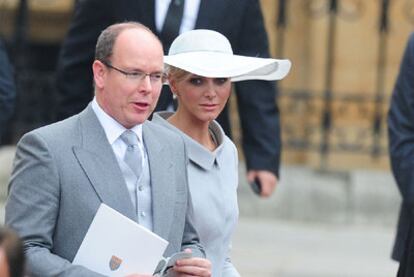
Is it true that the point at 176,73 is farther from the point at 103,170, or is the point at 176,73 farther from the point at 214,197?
the point at 103,170

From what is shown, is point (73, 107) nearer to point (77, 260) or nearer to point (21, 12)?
point (77, 260)

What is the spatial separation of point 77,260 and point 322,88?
7.92 meters

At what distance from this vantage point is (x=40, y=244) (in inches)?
179

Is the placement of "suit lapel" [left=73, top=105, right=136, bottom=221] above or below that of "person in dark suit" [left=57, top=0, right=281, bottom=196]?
below

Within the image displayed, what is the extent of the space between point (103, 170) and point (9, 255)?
127 centimetres

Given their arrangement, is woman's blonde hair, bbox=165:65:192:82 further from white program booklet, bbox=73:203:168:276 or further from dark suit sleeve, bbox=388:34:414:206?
dark suit sleeve, bbox=388:34:414:206

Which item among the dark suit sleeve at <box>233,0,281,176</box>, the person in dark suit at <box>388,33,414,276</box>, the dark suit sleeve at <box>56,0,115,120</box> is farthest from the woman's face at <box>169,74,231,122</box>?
the dark suit sleeve at <box>233,0,281,176</box>

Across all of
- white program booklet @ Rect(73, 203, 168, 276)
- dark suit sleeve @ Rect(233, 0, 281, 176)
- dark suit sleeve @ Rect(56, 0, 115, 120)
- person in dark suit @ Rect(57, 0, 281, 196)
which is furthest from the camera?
dark suit sleeve @ Rect(233, 0, 281, 176)

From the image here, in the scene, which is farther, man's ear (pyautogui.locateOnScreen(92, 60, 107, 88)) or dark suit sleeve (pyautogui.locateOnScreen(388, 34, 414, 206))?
dark suit sleeve (pyautogui.locateOnScreen(388, 34, 414, 206))

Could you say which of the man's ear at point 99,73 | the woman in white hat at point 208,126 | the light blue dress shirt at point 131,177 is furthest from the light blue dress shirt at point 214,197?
the man's ear at point 99,73

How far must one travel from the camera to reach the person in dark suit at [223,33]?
6602 millimetres

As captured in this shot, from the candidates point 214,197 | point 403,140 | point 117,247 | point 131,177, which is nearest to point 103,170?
point 131,177

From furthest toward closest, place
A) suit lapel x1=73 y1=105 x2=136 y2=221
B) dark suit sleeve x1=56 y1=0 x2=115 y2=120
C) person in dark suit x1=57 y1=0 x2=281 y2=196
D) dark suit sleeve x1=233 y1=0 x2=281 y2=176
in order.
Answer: dark suit sleeve x1=233 y1=0 x2=281 y2=176 → dark suit sleeve x1=56 y1=0 x2=115 y2=120 → person in dark suit x1=57 y1=0 x2=281 y2=196 → suit lapel x1=73 y1=105 x2=136 y2=221

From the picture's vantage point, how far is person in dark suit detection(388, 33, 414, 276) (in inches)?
260
